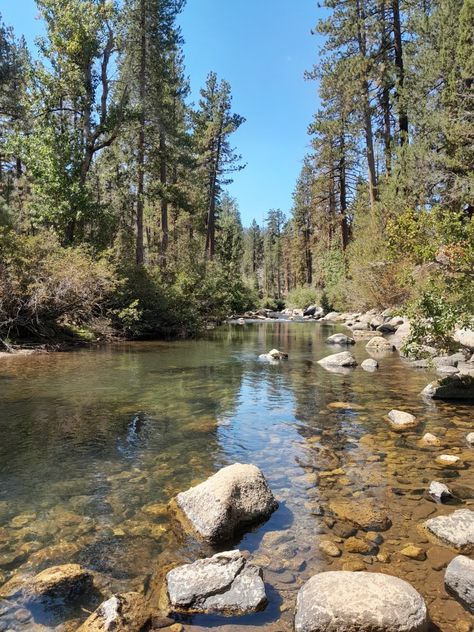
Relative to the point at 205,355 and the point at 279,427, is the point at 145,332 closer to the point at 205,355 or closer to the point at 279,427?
the point at 205,355

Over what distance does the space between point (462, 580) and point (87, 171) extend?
22845 mm

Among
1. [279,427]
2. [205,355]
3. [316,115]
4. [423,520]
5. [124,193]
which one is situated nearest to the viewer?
[423,520]

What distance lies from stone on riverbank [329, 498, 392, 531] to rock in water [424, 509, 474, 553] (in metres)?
0.39

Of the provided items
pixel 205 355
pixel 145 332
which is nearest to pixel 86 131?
pixel 145 332

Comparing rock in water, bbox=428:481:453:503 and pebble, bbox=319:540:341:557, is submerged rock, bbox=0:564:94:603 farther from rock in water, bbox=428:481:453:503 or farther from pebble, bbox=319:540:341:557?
rock in water, bbox=428:481:453:503

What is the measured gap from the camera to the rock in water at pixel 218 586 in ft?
10.2

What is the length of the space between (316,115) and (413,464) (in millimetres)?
26270

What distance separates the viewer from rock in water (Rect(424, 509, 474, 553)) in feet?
12.4

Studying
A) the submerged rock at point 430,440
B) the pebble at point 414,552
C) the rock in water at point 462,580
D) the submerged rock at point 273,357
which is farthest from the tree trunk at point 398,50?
the rock in water at point 462,580

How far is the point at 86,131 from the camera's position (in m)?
21.2

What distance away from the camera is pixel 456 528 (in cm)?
394

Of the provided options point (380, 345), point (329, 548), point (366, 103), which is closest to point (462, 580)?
point (329, 548)

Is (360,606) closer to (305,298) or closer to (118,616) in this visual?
(118,616)

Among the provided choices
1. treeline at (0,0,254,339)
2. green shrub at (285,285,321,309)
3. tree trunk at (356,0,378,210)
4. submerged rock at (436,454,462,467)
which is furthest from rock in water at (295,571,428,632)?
green shrub at (285,285,321,309)
